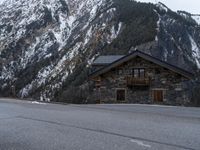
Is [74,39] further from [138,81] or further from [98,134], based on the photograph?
[98,134]

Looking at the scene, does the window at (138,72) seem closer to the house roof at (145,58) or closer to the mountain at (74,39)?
the house roof at (145,58)

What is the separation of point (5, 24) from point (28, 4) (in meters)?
14.6

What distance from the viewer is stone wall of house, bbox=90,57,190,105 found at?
102 feet

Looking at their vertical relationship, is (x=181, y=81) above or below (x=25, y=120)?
above

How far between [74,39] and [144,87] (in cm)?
9520

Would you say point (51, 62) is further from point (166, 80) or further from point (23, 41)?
point (166, 80)

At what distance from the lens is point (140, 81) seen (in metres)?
31.5

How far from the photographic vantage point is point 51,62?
389 ft

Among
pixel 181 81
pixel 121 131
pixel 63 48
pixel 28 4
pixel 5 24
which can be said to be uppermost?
pixel 28 4

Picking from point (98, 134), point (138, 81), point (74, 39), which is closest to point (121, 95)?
point (138, 81)

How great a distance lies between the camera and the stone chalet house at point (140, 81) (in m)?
31.2

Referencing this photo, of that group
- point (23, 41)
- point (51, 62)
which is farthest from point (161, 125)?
point (23, 41)

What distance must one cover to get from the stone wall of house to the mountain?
42170mm

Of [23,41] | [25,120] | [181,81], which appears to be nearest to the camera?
[25,120]
